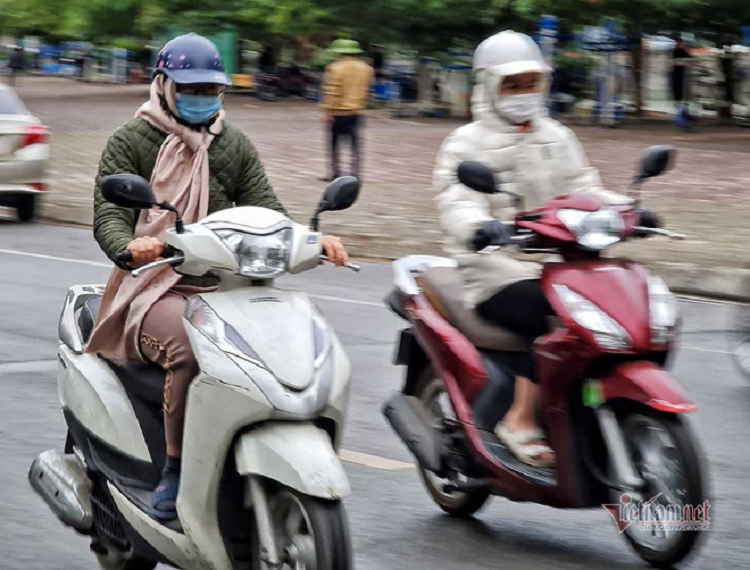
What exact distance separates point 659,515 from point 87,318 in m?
1.96

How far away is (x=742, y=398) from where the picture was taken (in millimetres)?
8547

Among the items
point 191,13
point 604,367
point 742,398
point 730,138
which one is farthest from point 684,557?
point 191,13

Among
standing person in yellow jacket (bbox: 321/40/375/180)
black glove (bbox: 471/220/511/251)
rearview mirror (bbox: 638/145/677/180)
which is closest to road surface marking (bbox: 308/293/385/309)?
rearview mirror (bbox: 638/145/677/180)

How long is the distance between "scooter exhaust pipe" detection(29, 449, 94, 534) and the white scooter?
0.26 meters


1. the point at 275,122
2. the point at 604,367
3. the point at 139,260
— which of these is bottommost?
the point at 275,122

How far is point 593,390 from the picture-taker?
5.16 m

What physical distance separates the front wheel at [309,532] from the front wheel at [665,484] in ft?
4.33

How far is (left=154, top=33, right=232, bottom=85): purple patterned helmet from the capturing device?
15.9 ft

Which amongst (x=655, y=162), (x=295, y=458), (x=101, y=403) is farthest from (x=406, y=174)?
(x=295, y=458)

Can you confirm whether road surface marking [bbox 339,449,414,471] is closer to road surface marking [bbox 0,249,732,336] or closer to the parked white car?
road surface marking [bbox 0,249,732,336]

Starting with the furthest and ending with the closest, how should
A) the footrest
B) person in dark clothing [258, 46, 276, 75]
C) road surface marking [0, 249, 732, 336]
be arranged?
person in dark clothing [258, 46, 276, 75]
road surface marking [0, 249, 732, 336]
the footrest

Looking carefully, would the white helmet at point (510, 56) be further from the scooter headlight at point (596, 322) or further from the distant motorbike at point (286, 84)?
the distant motorbike at point (286, 84)

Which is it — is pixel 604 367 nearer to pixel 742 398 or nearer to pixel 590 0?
pixel 742 398

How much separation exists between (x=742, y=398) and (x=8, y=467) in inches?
156
